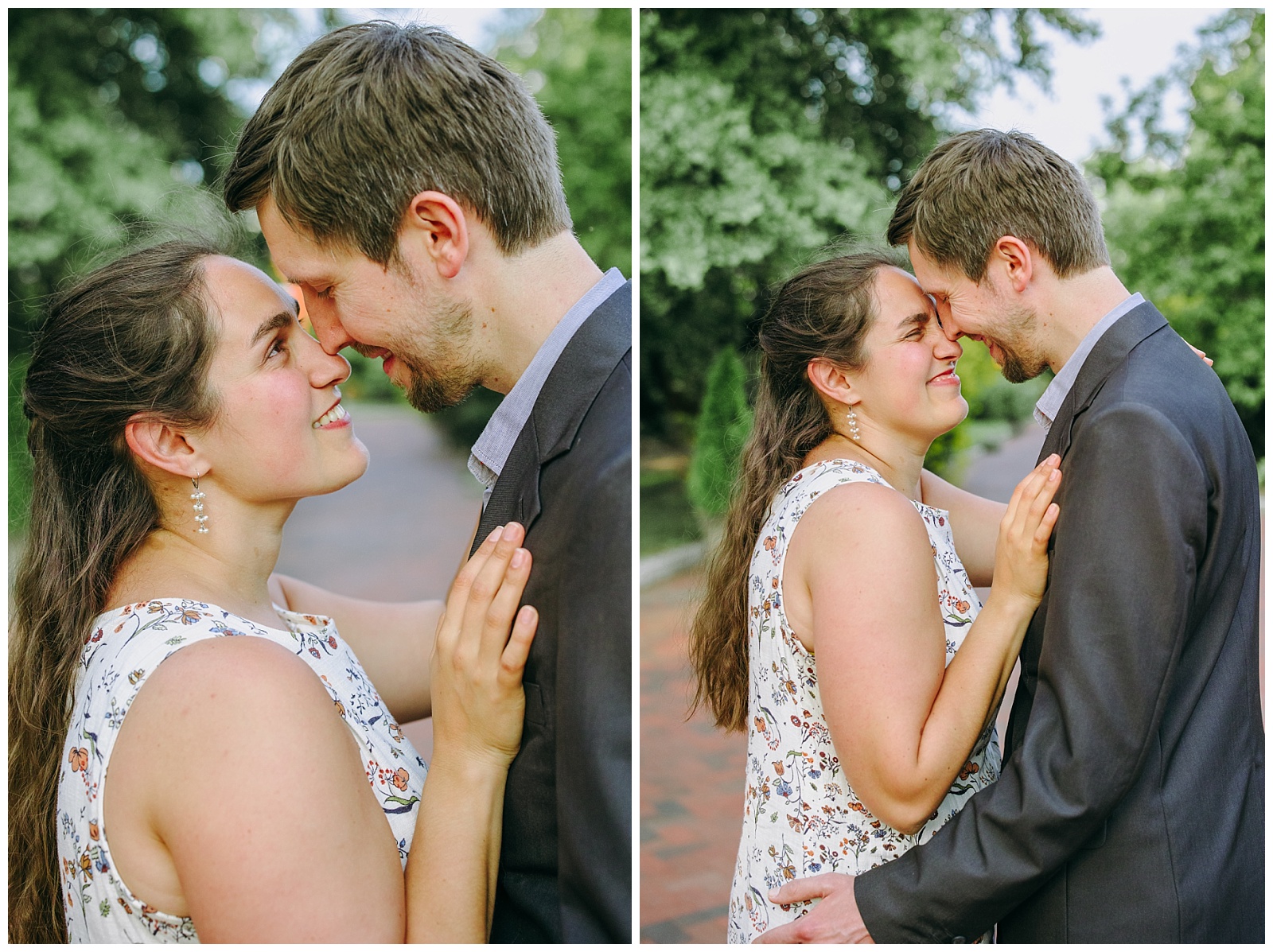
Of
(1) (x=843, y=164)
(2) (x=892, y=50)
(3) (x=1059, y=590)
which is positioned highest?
(2) (x=892, y=50)

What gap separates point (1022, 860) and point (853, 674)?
16.9 inches

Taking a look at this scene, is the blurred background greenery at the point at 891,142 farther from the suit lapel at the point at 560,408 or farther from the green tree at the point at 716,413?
the suit lapel at the point at 560,408

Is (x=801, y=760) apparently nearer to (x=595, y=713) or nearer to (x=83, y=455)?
(x=595, y=713)

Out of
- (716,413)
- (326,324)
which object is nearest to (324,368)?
(326,324)

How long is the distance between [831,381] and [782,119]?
4481 mm

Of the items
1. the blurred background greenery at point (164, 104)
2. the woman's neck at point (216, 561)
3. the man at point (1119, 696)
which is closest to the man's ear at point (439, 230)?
the woman's neck at point (216, 561)

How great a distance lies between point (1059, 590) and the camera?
5.90 ft

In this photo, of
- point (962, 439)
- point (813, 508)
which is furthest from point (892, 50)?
point (813, 508)

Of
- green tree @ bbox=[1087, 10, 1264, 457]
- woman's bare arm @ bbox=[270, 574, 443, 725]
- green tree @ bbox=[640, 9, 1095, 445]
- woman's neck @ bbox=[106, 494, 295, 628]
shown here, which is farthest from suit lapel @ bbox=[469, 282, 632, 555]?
green tree @ bbox=[1087, 10, 1264, 457]

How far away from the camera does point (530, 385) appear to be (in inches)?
74.0

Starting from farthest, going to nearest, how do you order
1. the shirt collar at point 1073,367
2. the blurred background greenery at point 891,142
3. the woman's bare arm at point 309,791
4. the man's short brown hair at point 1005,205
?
the blurred background greenery at point 891,142 → the man's short brown hair at point 1005,205 → the shirt collar at point 1073,367 → the woman's bare arm at point 309,791

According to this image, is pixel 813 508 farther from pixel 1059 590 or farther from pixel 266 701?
pixel 266 701

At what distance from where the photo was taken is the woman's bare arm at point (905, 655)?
1.86 metres

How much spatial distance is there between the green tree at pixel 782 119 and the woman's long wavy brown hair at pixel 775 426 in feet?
12.5
